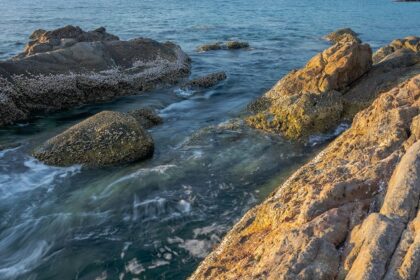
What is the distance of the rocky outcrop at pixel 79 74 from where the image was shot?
1855 cm

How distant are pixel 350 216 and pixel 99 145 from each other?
9.45 m

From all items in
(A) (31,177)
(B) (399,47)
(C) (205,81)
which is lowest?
(A) (31,177)

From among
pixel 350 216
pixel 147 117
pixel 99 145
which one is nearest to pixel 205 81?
pixel 147 117

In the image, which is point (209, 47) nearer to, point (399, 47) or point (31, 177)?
point (399, 47)

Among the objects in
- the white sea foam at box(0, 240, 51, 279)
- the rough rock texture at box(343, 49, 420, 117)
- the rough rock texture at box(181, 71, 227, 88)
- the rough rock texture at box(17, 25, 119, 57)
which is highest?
the rough rock texture at box(17, 25, 119, 57)

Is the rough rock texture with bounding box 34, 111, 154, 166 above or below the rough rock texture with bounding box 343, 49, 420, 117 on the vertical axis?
below

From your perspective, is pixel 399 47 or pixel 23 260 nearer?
pixel 23 260

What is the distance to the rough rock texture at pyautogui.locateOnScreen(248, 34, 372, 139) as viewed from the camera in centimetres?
1557

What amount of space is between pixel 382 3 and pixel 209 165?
78.5 metres

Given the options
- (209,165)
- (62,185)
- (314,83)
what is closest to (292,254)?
(209,165)

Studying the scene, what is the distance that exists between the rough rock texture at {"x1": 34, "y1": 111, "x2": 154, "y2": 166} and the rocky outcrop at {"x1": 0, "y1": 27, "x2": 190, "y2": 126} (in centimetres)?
481

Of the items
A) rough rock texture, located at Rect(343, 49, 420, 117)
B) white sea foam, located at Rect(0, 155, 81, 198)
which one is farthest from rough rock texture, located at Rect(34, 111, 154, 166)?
rough rock texture, located at Rect(343, 49, 420, 117)

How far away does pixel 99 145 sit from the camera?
547 inches

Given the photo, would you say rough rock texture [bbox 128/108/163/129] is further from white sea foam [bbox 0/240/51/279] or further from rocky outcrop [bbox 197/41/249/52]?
rocky outcrop [bbox 197/41/249/52]
